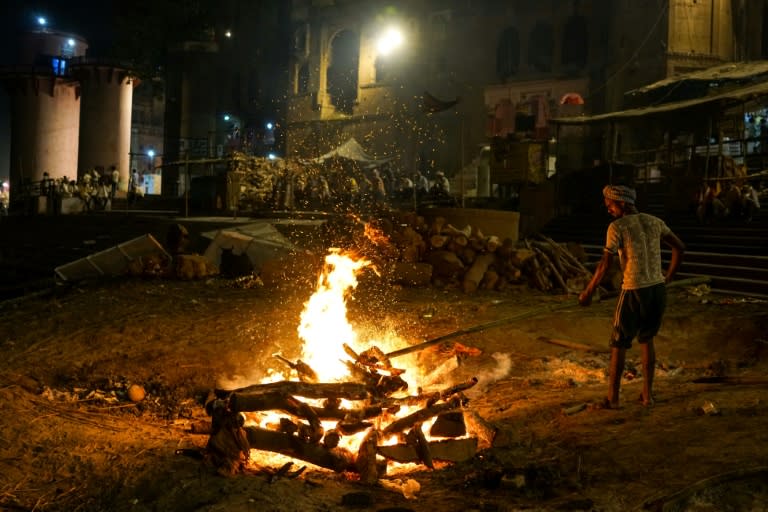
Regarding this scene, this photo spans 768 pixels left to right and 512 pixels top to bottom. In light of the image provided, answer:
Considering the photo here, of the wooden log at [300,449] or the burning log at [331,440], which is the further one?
the burning log at [331,440]

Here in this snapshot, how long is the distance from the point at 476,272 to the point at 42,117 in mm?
34142

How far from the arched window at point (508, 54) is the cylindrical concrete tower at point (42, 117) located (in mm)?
25170

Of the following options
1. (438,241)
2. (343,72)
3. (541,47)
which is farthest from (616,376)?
(343,72)

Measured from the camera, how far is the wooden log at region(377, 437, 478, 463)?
5340 millimetres

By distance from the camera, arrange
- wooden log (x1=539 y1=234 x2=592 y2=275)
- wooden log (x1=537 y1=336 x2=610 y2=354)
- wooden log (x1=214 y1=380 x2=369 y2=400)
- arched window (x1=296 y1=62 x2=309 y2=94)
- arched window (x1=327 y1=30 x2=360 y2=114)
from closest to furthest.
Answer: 1. wooden log (x1=214 y1=380 x2=369 y2=400)
2. wooden log (x1=537 y1=336 x2=610 y2=354)
3. wooden log (x1=539 y1=234 x2=592 y2=275)
4. arched window (x1=327 y1=30 x2=360 y2=114)
5. arched window (x1=296 y1=62 x2=309 y2=94)

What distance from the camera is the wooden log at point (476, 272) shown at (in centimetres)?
1209

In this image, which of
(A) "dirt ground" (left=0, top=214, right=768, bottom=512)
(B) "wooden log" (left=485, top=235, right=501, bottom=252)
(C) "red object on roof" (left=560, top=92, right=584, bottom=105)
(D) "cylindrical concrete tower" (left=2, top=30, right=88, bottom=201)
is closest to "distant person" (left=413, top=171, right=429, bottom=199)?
(C) "red object on roof" (left=560, top=92, right=584, bottom=105)

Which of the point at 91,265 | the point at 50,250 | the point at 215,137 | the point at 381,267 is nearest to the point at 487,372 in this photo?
the point at 381,267

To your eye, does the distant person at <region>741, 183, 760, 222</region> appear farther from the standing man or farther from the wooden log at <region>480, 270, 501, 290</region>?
the standing man

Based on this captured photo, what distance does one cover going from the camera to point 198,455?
5168 mm

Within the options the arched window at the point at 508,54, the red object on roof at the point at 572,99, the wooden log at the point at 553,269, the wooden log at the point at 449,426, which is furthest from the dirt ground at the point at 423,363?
the arched window at the point at 508,54

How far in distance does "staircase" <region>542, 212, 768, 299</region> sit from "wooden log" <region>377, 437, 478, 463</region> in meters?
8.23

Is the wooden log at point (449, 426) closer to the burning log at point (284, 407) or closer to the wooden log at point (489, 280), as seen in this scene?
the burning log at point (284, 407)

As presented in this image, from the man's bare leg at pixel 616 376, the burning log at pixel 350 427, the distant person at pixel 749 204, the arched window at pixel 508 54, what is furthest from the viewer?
the arched window at pixel 508 54
